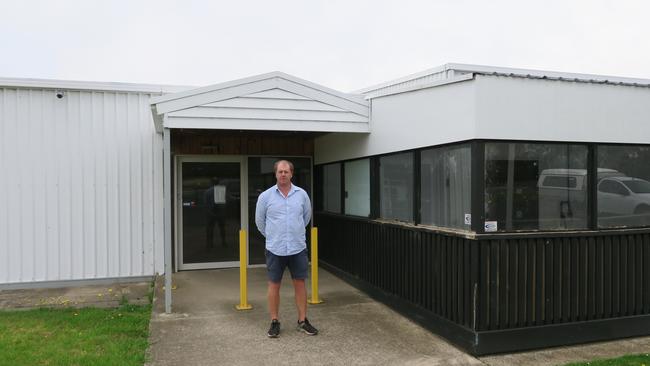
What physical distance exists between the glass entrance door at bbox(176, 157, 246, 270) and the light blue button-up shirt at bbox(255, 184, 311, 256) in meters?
4.20

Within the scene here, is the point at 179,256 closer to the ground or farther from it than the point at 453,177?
closer to the ground

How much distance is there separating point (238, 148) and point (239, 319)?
4.23 metres

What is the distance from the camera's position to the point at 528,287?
17.4ft

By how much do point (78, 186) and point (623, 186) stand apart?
24.6 feet

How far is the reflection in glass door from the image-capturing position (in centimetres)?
977

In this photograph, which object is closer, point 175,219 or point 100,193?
point 100,193

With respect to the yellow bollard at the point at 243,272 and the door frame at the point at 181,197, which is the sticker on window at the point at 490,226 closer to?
the yellow bollard at the point at 243,272

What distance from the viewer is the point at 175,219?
9.68 metres

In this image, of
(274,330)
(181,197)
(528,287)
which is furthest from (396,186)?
(181,197)

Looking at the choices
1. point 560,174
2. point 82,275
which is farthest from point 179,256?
point 560,174

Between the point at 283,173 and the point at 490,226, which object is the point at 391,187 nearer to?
the point at 283,173

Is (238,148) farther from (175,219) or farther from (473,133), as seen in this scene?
(473,133)

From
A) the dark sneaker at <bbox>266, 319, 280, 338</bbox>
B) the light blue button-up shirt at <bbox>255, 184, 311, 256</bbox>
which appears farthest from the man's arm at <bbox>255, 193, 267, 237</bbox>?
the dark sneaker at <bbox>266, 319, 280, 338</bbox>

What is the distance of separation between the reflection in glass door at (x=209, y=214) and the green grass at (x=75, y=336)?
9.37 feet
